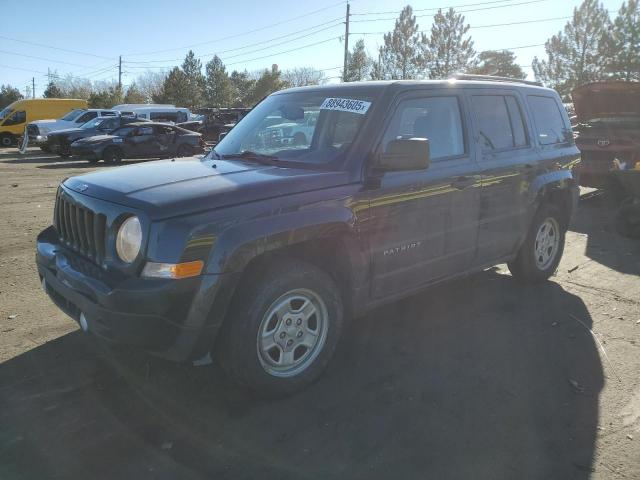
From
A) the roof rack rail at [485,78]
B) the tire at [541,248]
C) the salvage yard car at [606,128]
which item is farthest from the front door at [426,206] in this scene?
the salvage yard car at [606,128]

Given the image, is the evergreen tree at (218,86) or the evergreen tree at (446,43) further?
the evergreen tree at (218,86)

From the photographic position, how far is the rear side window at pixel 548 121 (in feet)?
17.3

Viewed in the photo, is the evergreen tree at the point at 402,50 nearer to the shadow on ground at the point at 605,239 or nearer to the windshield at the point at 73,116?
the windshield at the point at 73,116

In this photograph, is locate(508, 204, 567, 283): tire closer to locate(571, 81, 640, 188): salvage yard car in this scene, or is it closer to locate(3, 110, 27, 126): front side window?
locate(571, 81, 640, 188): salvage yard car

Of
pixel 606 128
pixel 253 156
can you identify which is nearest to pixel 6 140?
pixel 606 128

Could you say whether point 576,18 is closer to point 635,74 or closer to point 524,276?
point 635,74

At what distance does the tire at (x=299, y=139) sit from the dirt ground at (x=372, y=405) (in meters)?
1.58

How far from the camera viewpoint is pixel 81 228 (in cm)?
329

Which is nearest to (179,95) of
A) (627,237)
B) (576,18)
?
(576,18)

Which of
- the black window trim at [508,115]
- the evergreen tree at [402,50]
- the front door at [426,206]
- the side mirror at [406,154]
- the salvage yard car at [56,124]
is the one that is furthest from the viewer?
the evergreen tree at [402,50]

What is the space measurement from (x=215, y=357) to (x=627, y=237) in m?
6.93

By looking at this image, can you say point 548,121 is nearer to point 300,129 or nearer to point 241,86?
point 300,129

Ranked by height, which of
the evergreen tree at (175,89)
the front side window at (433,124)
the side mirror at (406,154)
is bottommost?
the side mirror at (406,154)

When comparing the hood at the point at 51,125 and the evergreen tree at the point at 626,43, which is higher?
the evergreen tree at the point at 626,43
